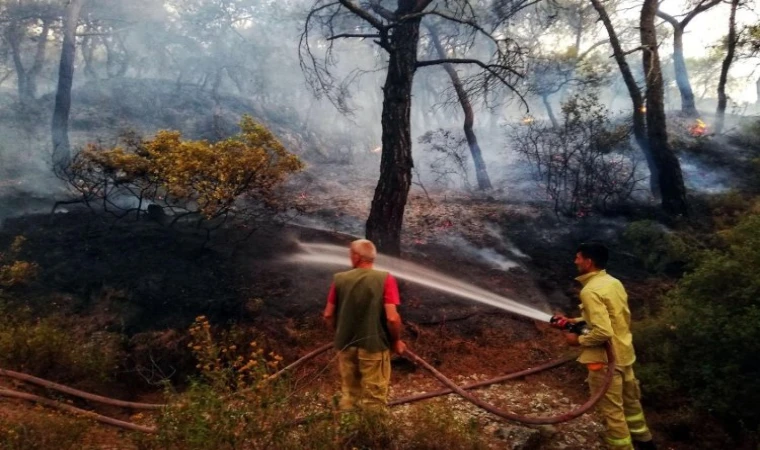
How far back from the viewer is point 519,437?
418 cm

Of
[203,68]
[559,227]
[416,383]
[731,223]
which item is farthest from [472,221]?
[203,68]

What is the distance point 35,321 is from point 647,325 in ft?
24.5

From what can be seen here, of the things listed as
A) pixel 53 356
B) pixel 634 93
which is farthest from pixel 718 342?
pixel 634 93

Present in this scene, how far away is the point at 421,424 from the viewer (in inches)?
155

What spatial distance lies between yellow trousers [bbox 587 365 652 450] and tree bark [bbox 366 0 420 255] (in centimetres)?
414

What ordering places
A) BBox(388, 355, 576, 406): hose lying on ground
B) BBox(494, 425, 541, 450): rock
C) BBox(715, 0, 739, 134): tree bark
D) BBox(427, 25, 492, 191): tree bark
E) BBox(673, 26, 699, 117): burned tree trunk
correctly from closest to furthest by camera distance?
BBox(494, 425, 541, 450): rock → BBox(388, 355, 576, 406): hose lying on ground → BBox(715, 0, 739, 134): tree bark → BBox(427, 25, 492, 191): tree bark → BBox(673, 26, 699, 117): burned tree trunk

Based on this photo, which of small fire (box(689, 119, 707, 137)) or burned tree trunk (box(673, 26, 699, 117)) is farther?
burned tree trunk (box(673, 26, 699, 117))

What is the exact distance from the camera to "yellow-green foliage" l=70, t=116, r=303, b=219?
7.04 metres

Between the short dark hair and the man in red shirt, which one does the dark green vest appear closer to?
the man in red shirt

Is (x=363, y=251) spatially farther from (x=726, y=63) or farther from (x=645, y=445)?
(x=726, y=63)

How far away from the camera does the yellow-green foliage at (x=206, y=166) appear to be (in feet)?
23.1

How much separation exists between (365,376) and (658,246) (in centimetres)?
639

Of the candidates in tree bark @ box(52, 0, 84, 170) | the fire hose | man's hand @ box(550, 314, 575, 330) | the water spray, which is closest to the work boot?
the fire hose

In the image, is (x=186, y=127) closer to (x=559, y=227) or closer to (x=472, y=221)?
(x=472, y=221)
